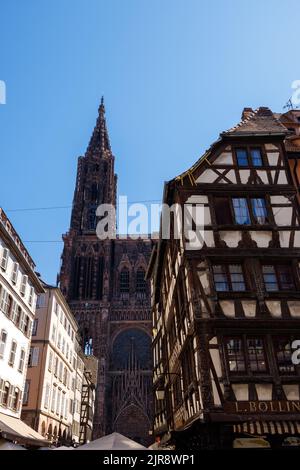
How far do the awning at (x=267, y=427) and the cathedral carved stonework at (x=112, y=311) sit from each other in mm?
41780

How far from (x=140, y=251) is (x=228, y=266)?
168ft

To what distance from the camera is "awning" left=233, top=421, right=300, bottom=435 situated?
11430mm

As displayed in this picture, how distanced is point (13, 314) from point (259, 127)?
16357 millimetres

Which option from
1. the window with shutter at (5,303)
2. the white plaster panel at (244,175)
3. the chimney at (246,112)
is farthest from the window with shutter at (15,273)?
the chimney at (246,112)

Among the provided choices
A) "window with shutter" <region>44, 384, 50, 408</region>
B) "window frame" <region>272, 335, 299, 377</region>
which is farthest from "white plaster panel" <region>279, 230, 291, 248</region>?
"window with shutter" <region>44, 384, 50, 408</region>

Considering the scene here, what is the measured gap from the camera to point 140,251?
65500 millimetres

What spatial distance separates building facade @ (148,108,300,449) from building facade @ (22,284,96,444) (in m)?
12.3

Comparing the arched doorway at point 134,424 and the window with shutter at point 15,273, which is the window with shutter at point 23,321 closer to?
the window with shutter at point 15,273

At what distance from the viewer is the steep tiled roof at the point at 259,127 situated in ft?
56.7

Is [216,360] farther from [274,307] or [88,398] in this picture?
[88,398]

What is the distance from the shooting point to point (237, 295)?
539 inches
